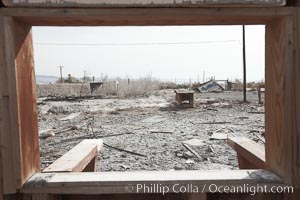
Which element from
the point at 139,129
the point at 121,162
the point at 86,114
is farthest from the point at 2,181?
Answer: the point at 86,114

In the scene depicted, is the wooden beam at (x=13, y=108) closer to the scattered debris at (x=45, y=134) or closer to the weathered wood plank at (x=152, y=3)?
the weathered wood plank at (x=152, y=3)

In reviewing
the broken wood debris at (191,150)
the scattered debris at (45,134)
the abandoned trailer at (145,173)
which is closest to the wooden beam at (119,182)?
the abandoned trailer at (145,173)

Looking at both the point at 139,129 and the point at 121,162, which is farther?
the point at 139,129

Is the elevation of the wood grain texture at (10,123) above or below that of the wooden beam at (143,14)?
below

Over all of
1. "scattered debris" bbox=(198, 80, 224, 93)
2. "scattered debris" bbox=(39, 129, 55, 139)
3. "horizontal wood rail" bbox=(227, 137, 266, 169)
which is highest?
"scattered debris" bbox=(198, 80, 224, 93)

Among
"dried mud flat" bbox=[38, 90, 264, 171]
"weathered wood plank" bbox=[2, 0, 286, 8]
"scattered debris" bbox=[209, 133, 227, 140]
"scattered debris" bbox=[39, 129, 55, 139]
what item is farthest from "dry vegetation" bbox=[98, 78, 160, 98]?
"weathered wood plank" bbox=[2, 0, 286, 8]

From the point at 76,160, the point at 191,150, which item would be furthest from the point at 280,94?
the point at 191,150

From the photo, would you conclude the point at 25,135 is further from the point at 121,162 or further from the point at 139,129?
the point at 139,129

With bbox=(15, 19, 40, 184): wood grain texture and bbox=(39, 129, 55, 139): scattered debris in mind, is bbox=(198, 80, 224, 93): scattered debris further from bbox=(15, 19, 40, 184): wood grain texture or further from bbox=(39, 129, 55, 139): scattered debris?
bbox=(15, 19, 40, 184): wood grain texture

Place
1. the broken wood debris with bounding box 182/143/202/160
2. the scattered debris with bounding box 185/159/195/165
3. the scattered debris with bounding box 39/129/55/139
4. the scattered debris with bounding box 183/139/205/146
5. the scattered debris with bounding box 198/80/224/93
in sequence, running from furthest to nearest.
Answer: the scattered debris with bounding box 198/80/224/93 → the scattered debris with bounding box 39/129/55/139 → the scattered debris with bounding box 183/139/205/146 → the broken wood debris with bounding box 182/143/202/160 → the scattered debris with bounding box 185/159/195/165

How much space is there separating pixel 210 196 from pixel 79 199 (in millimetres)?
649

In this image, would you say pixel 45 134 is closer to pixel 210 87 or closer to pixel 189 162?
pixel 189 162

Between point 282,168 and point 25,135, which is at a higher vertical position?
point 25,135

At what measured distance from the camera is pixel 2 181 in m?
1.33
